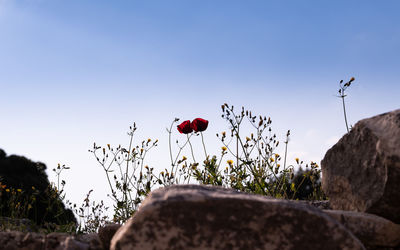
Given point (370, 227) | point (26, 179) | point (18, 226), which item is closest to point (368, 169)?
point (370, 227)

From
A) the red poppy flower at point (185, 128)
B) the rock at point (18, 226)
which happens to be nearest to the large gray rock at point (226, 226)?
the rock at point (18, 226)

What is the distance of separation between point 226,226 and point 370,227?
4.80ft

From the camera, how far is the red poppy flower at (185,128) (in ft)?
20.0

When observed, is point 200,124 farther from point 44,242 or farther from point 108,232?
point 44,242

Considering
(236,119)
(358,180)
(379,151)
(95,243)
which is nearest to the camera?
(95,243)

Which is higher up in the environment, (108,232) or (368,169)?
(368,169)

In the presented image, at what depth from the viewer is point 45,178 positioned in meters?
12.8

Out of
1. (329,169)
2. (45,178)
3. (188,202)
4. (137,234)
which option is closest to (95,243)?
(137,234)

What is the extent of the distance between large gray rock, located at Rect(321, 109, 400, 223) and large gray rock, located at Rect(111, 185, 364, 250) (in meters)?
1.00

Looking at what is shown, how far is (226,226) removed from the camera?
2.43 metres

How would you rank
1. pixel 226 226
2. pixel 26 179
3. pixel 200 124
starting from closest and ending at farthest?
pixel 226 226 < pixel 200 124 < pixel 26 179

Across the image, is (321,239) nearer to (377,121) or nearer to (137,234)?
(137,234)

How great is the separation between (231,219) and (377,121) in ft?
5.97

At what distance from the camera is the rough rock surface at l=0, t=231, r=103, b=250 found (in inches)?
117
